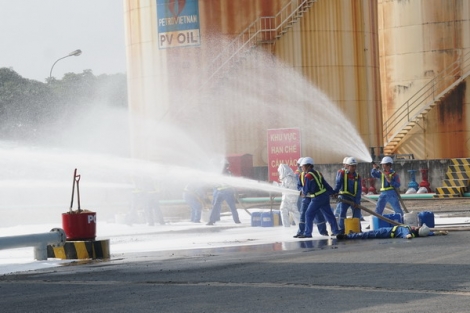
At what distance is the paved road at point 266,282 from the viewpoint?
11.4m

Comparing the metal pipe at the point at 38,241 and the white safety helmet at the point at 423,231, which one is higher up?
the metal pipe at the point at 38,241

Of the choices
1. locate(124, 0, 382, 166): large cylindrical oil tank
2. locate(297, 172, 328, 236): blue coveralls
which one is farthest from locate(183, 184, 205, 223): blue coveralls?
locate(124, 0, 382, 166): large cylindrical oil tank

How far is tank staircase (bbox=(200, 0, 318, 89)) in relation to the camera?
38.0 metres

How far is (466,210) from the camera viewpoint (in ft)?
93.3

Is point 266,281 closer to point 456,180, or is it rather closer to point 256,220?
point 256,220

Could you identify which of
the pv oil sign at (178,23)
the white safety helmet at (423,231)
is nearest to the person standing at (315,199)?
the white safety helmet at (423,231)

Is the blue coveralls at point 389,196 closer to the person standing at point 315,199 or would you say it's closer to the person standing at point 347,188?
the person standing at point 347,188

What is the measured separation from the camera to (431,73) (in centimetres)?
4244

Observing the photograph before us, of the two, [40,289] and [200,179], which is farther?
[200,179]

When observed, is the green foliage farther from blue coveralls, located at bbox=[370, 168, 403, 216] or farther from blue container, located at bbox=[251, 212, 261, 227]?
blue coveralls, located at bbox=[370, 168, 403, 216]

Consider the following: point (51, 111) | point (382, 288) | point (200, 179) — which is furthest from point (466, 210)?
point (51, 111)

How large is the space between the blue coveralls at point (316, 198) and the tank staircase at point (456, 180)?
47.1 feet

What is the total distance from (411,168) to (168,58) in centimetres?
930

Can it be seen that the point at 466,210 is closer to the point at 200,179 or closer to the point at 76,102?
the point at 200,179
